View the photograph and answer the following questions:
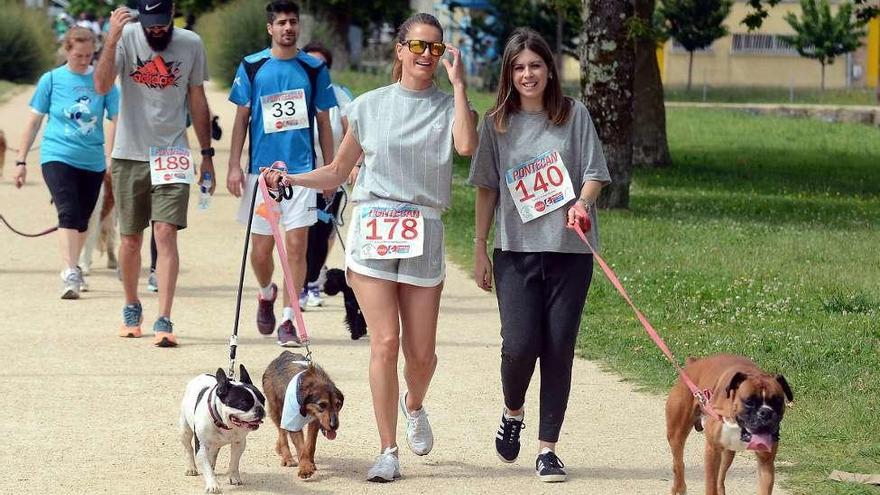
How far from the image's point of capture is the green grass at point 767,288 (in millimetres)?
7969

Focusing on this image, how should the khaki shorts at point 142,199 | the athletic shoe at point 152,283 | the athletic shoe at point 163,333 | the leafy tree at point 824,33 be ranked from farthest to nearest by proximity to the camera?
the leafy tree at point 824,33
the athletic shoe at point 152,283
the athletic shoe at point 163,333
the khaki shorts at point 142,199

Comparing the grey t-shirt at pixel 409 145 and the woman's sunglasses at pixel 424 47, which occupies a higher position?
the woman's sunglasses at pixel 424 47

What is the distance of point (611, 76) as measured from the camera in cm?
1758

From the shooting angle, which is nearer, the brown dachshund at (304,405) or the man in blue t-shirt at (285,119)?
the brown dachshund at (304,405)

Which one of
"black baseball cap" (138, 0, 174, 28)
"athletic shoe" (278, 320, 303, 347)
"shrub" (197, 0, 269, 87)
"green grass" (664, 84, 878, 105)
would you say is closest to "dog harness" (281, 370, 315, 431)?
"athletic shoe" (278, 320, 303, 347)

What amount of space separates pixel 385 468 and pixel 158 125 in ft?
12.1

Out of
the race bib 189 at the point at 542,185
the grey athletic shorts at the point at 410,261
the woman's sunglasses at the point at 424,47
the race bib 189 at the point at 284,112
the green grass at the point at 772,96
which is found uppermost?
the woman's sunglasses at the point at 424,47

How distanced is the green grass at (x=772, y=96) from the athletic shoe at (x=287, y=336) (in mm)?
40391

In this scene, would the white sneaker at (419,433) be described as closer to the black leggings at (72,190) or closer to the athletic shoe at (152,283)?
the black leggings at (72,190)

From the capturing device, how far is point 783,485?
6.69m

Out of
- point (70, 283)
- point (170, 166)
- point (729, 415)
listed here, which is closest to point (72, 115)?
point (70, 283)

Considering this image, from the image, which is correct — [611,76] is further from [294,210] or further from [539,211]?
[539,211]

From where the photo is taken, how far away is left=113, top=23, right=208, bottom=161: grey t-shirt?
9.56 m

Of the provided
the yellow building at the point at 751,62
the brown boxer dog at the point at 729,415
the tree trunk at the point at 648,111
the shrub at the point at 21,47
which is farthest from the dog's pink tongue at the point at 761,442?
the yellow building at the point at 751,62
